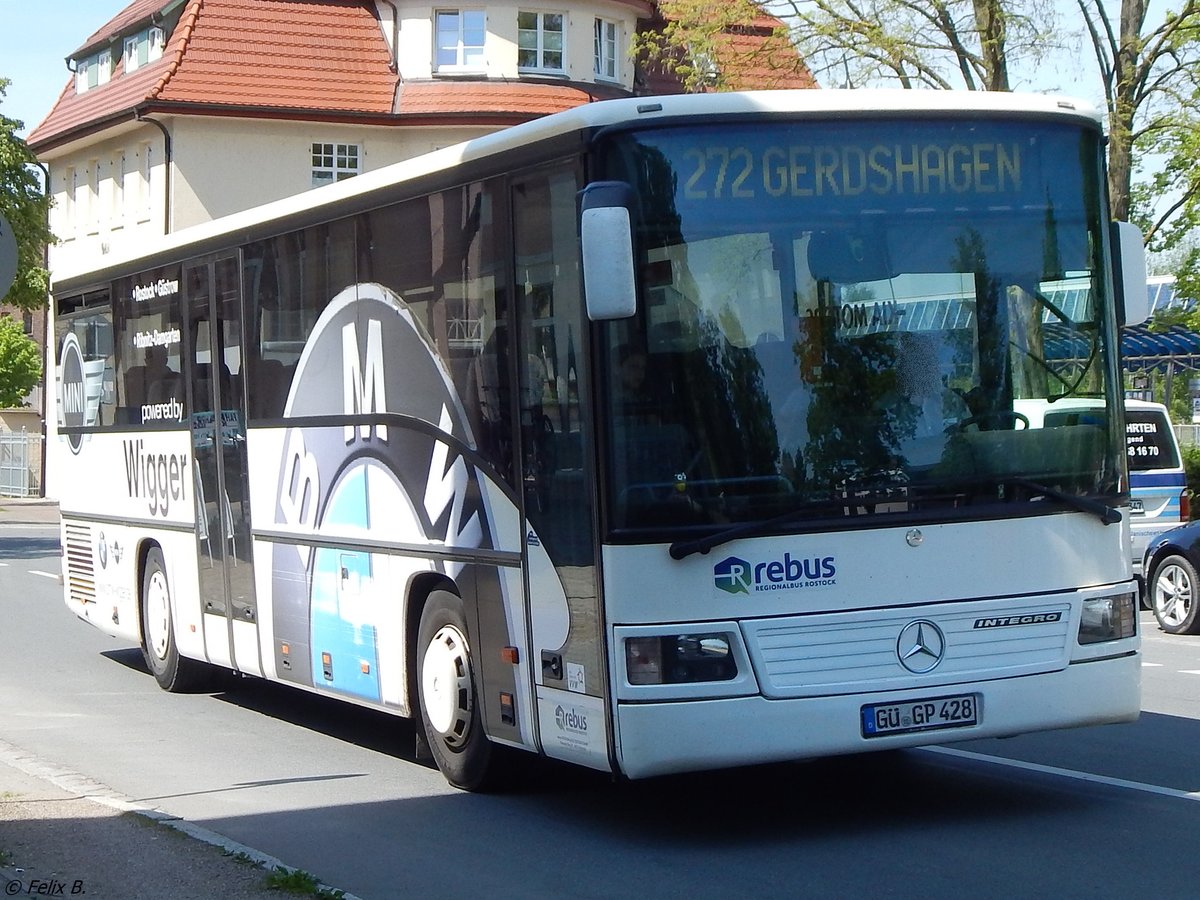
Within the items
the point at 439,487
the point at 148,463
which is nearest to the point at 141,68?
the point at 148,463

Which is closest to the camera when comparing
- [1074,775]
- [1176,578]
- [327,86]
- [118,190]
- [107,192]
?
[1074,775]

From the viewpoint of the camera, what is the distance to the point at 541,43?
4797 cm

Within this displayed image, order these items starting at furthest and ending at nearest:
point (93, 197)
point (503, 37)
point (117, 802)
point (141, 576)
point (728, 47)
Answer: point (93, 197)
point (503, 37)
point (728, 47)
point (141, 576)
point (117, 802)

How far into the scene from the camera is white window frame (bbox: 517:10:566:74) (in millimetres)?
47688

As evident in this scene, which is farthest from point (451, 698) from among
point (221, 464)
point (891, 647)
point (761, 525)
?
point (221, 464)

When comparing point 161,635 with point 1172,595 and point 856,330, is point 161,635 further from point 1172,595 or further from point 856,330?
point 1172,595

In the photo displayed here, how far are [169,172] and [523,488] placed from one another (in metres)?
41.6

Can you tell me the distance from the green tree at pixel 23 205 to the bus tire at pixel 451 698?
109 feet

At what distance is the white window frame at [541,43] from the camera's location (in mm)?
47688

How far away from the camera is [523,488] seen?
27.1ft

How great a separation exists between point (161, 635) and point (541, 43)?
1427 inches

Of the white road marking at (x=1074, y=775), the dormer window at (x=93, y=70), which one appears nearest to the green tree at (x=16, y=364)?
the dormer window at (x=93, y=70)

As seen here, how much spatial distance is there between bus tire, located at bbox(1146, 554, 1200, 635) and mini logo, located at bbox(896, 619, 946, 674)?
9914 millimetres

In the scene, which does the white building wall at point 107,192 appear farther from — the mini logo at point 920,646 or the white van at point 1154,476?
the mini logo at point 920,646
